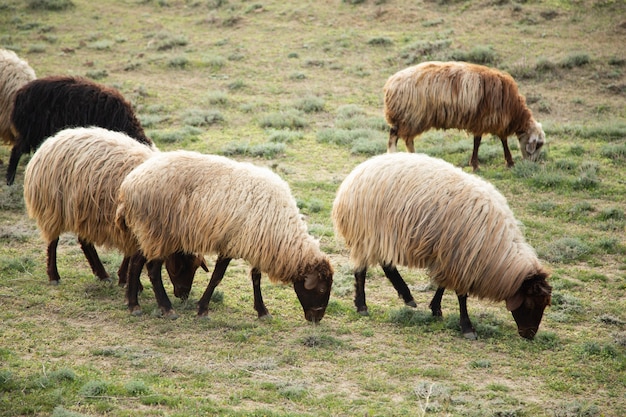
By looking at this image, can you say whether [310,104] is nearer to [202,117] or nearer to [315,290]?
[202,117]

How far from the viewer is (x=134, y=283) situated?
8.59 metres

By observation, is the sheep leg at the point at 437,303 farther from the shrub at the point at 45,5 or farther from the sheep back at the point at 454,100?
the shrub at the point at 45,5

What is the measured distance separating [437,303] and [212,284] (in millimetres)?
2774

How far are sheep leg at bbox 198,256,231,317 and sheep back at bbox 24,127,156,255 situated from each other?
1090 millimetres

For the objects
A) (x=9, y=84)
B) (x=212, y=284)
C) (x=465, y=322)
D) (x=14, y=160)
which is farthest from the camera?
(x=9, y=84)

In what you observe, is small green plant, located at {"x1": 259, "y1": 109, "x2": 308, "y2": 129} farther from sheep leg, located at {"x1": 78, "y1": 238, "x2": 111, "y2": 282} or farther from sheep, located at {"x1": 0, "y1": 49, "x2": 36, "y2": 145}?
sheep leg, located at {"x1": 78, "y1": 238, "x2": 111, "y2": 282}

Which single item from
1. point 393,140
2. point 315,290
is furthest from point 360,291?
point 393,140

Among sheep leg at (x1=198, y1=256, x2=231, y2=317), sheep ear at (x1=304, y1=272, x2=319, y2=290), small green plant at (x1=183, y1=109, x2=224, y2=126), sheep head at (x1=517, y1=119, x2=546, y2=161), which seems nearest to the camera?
sheep ear at (x1=304, y1=272, x2=319, y2=290)

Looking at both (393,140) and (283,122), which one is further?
(283,122)

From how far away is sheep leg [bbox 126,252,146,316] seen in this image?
8531mm

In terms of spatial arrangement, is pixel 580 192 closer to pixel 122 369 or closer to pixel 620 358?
pixel 620 358

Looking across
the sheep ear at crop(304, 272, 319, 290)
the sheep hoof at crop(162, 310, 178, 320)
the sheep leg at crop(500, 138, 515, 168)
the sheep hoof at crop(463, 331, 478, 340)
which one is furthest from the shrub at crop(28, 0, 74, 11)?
the sheep hoof at crop(463, 331, 478, 340)

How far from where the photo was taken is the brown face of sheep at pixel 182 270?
8.85 meters

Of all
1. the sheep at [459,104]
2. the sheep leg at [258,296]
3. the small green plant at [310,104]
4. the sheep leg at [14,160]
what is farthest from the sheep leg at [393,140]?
the sheep leg at [14,160]
